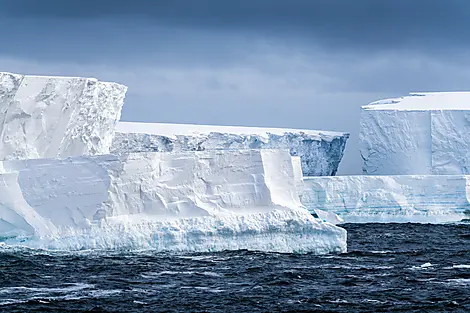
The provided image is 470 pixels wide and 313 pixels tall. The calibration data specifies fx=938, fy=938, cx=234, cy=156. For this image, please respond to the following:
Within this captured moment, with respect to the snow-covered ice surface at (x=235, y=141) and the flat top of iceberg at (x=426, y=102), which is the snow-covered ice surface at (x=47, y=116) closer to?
the snow-covered ice surface at (x=235, y=141)

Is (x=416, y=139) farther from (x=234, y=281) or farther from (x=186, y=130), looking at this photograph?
(x=234, y=281)

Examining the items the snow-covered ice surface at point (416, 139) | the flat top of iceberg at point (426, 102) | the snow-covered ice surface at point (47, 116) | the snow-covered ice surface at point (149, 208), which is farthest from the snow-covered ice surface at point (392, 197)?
the snow-covered ice surface at point (149, 208)

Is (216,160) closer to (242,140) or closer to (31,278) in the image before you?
(31,278)

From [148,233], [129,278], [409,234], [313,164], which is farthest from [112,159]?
[313,164]

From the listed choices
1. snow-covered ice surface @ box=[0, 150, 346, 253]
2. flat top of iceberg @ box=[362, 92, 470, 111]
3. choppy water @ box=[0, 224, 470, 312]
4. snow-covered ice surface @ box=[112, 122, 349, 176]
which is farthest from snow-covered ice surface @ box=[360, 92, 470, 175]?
snow-covered ice surface @ box=[0, 150, 346, 253]

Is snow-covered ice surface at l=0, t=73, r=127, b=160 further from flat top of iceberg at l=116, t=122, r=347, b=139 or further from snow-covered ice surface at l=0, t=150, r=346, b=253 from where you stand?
flat top of iceberg at l=116, t=122, r=347, b=139
